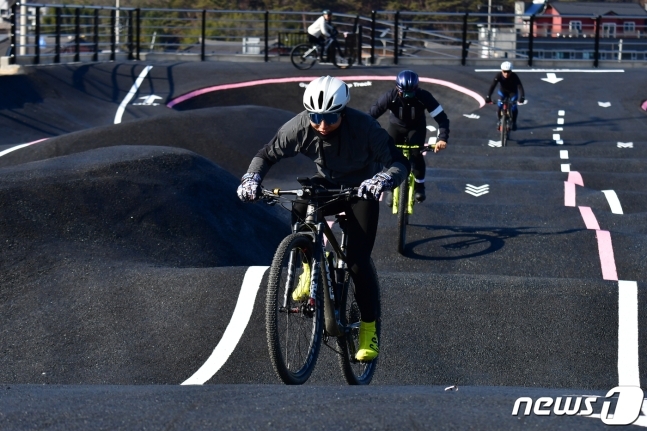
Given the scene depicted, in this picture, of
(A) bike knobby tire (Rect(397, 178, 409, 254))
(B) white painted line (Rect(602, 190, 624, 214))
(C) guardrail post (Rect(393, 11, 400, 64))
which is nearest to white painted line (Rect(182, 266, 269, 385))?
(A) bike knobby tire (Rect(397, 178, 409, 254))

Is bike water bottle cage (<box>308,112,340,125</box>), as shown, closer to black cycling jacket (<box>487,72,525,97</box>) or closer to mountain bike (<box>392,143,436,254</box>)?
mountain bike (<box>392,143,436,254</box>)

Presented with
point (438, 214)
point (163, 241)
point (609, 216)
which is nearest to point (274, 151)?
point (163, 241)

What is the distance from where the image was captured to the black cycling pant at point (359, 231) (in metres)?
6.27

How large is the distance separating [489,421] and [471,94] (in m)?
22.9

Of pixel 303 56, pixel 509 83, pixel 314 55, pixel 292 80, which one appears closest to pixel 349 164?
pixel 509 83

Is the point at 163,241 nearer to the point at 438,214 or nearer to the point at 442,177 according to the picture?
the point at 438,214

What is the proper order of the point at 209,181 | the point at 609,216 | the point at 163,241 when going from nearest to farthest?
the point at 163,241 < the point at 209,181 < the point at 609,216

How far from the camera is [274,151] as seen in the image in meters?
6.40

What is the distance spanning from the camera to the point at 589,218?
44.6ft

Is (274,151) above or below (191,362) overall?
above

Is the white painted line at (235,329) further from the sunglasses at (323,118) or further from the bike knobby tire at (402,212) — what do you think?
the bike knobby tire at (402,212)

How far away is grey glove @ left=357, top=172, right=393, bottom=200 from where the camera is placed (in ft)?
19.4

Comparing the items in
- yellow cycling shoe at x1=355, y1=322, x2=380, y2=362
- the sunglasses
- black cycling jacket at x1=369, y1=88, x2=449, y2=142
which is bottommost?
yellow cycling shoe at x1=355, y1=322, x2=380, y2=362

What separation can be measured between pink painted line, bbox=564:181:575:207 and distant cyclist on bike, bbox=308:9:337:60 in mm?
14239
